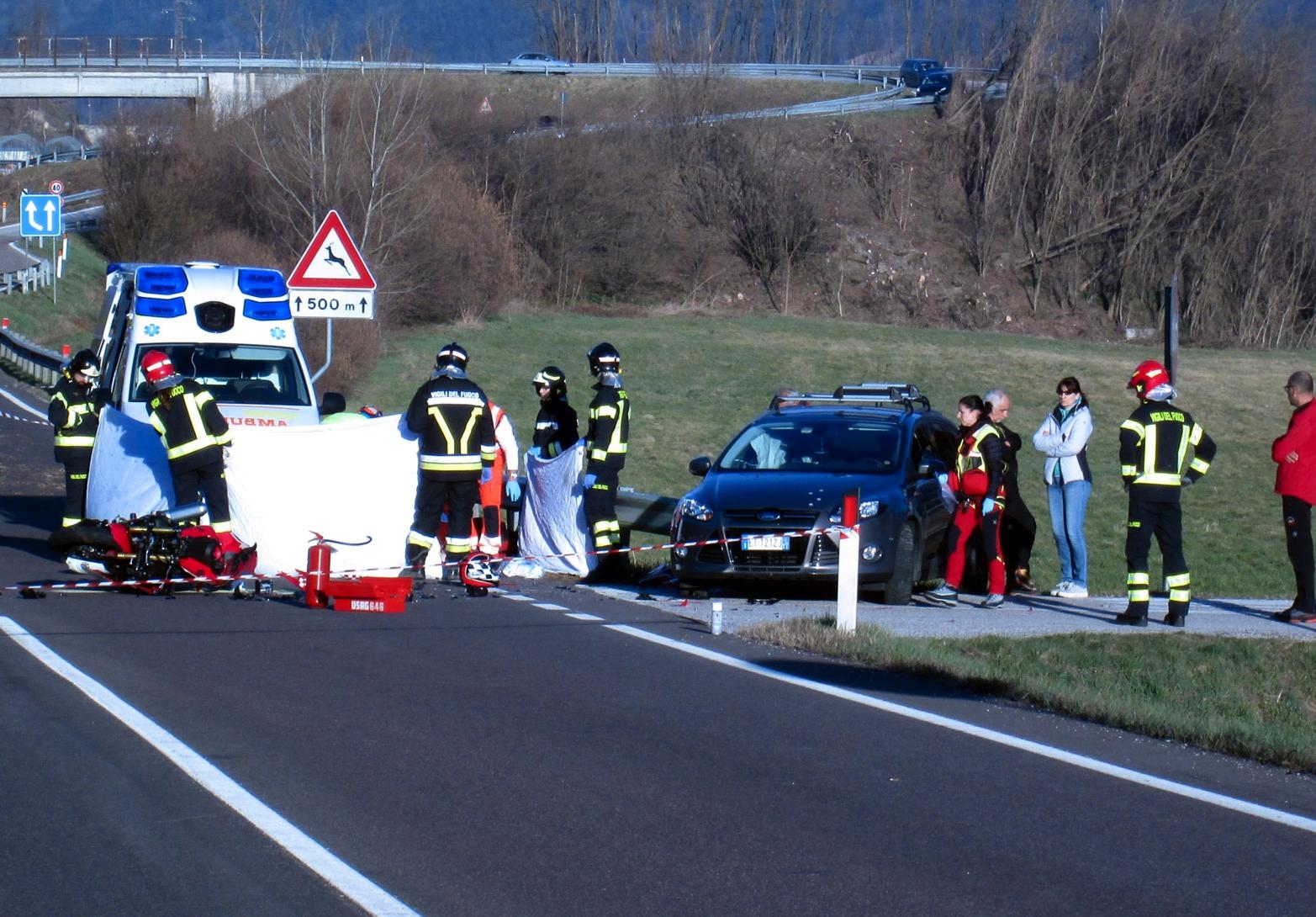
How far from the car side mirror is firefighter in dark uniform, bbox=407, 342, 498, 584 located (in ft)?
11.9

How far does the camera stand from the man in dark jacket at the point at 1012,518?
44.3ft

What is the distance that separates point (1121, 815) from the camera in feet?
21.6

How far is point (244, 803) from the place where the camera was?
21.2ft

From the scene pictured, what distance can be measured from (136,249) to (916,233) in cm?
3669

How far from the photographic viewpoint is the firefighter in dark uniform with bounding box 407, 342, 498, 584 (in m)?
13.1

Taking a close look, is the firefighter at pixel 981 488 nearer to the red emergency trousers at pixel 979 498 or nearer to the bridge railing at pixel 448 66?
the red emergency trousers at pixel 979 498

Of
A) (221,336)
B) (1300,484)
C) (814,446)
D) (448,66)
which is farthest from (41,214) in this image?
(448,66)

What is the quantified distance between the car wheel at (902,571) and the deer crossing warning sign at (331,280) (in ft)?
19.4

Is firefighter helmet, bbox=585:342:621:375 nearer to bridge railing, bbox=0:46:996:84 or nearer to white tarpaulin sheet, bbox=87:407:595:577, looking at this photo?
white tarpaulin sheet, bbox=87:407:595:577

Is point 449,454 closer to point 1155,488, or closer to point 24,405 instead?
point 1155,488

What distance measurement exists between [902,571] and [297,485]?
494 centimetres

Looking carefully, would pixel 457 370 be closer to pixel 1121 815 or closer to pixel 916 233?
pixel 1121 815

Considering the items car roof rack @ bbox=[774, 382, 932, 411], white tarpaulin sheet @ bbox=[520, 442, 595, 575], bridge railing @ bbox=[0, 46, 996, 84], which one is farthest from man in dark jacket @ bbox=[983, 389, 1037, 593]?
bridge railing @ bbox=[0, 46, 996, 84]

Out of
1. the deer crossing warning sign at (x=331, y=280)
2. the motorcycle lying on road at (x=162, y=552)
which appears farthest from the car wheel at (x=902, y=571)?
the deer crossing warning sign at (x=331, y=280)
